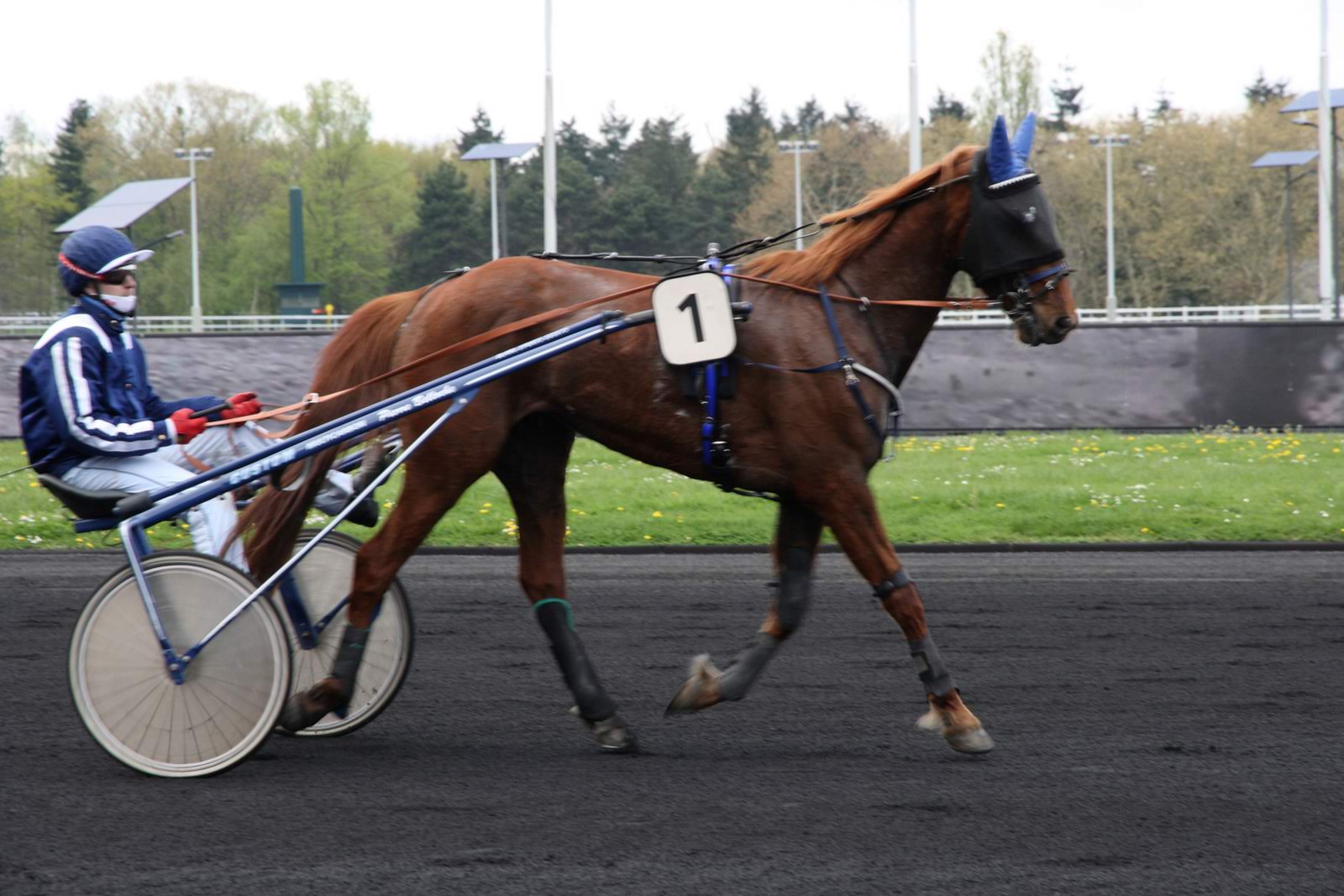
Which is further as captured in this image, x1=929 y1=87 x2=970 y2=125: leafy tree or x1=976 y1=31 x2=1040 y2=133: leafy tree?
x1=929 y1=87 x2=970 y2=125: leafy tree

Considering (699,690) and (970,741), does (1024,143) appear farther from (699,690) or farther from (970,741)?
(699,690)

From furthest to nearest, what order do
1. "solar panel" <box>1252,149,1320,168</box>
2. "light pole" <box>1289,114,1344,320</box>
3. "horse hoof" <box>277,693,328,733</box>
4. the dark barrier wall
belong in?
"solar panel" <box>1252,149,1320,168</box>, "light pole" <box>1289,114,1344,320</box>, the dark barrier wall, "horse hoof" <box>277,693,328,733</box>

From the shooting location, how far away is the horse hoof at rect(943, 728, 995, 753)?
173 inches

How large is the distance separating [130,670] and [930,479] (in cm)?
775

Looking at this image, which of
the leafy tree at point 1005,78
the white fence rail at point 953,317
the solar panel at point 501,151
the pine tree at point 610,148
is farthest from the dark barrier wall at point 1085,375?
the pine tree at point 610,148

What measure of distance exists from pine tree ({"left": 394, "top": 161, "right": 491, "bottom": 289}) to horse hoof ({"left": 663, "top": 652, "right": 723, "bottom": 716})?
52697mm

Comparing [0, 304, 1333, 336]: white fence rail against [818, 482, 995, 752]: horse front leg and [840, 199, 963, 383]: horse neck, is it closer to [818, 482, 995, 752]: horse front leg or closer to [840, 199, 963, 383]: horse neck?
[840, 199, 963, 383]: horse neck

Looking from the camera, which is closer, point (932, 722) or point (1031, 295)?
point (932, 722)

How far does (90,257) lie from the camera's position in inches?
178

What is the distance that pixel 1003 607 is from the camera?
6.99 metres

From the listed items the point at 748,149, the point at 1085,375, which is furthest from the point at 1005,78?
the point at 1085,375

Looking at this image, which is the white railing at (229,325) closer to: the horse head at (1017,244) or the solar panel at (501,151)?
the solar panel at (501,151)

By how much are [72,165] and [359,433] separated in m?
63.7

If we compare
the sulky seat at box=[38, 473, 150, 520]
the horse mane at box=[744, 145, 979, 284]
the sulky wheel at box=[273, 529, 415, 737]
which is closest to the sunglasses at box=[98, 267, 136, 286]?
the sulky seat at box=[38, 473, 150, 520]
